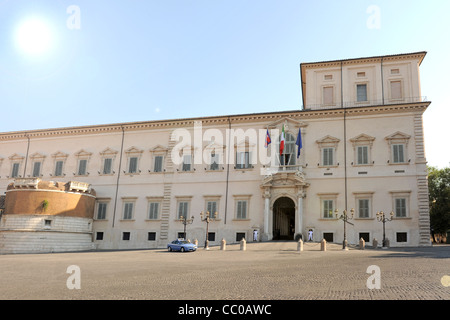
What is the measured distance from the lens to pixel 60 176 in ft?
136

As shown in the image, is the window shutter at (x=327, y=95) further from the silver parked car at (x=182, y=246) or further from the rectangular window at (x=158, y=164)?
the silver parked car at (x=182, y=246)

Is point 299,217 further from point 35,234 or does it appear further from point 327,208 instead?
point 35,234

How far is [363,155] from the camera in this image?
32.7 metres

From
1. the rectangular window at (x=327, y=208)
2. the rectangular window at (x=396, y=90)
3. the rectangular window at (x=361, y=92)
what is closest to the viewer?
the rectangular window at (x=327, y=208)

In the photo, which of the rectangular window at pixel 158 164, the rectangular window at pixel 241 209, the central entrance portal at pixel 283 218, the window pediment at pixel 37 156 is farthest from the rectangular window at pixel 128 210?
the central entrance portal at pixel 283 218

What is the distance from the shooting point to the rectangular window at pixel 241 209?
34562mm

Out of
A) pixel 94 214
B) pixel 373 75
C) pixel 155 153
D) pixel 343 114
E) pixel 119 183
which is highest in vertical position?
pixel 373 75

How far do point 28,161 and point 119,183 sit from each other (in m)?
12.2

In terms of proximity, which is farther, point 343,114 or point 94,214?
point 94,214

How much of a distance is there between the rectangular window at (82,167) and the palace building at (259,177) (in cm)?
20

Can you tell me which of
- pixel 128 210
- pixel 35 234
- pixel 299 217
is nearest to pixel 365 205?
pixel 299 217

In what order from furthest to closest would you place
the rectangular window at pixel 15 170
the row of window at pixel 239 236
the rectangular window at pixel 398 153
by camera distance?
the rectangular window at pixel 15 170, the rectangular window at pixel 398 153, the row of window at pixel 239 236
